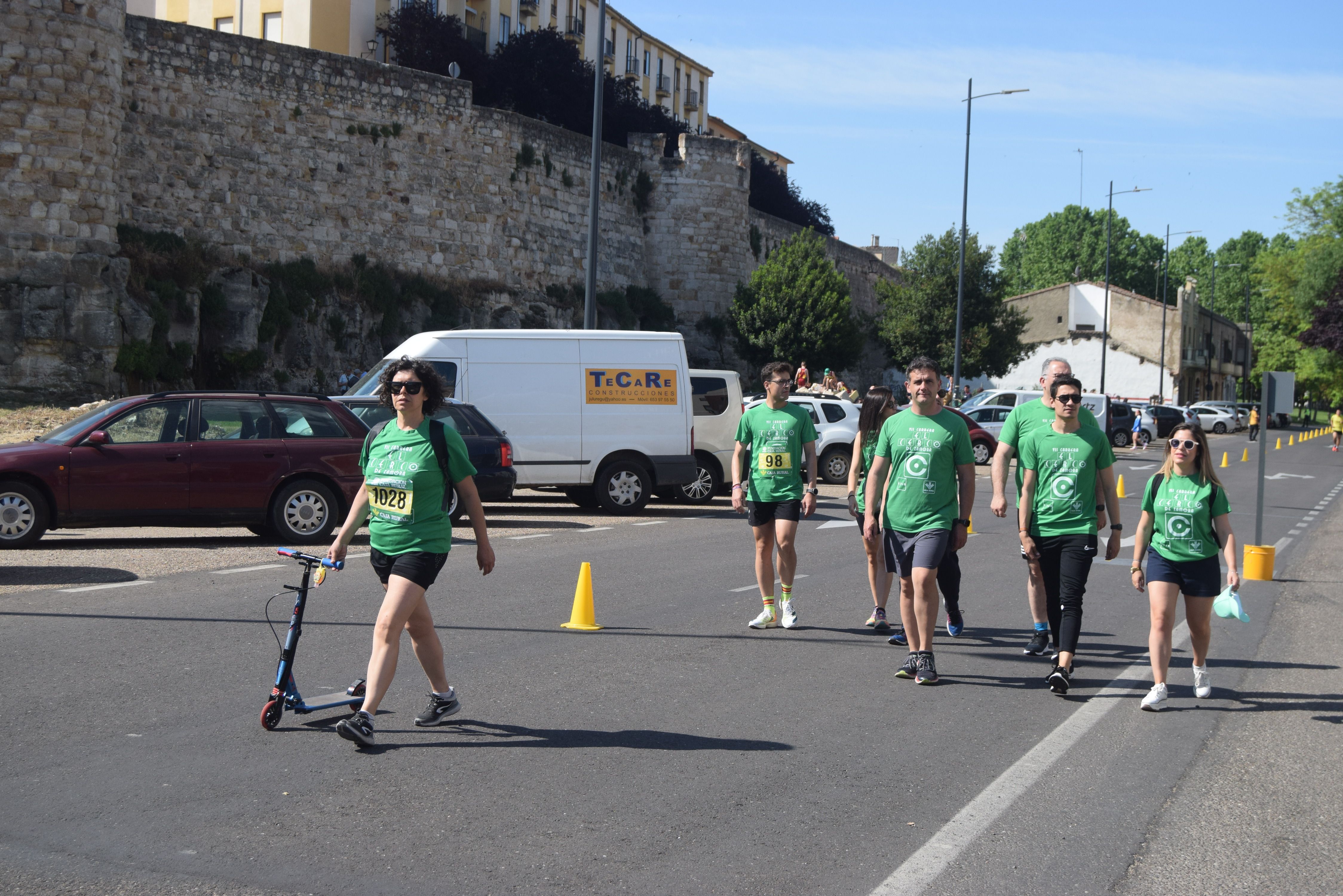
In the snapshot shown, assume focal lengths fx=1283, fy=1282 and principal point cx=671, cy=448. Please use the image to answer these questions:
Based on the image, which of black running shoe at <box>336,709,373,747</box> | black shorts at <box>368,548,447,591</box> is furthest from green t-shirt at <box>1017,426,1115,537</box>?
black running shoe at <box>336,709,373,747</box>

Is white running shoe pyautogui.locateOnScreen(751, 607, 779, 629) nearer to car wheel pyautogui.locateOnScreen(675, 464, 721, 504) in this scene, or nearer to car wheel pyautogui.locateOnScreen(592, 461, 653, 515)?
car wheel pyautogui.locateOnScreen(592, 461, 653, 515)

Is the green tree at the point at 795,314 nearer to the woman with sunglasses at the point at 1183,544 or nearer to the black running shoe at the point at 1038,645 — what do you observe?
the black running shoe at the point at 1038,645

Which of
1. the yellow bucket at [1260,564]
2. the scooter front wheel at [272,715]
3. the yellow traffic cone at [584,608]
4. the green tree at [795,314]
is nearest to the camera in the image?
the scooter front wheel at [272,715]

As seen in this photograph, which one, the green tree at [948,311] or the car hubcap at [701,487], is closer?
the car hubcap at [701,487]

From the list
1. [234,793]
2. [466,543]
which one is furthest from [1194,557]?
[466,543]

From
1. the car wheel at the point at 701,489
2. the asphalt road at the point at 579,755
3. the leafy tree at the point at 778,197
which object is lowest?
the asphalt road at the point at 579,755

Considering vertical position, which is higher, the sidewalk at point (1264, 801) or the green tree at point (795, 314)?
the green tree at point (795, 314)

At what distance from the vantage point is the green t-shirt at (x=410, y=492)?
5500 millimetres

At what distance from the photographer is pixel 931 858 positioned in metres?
4.28

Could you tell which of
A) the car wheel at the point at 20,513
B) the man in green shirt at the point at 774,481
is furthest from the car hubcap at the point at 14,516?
the man in green shirt at the point at 774,481

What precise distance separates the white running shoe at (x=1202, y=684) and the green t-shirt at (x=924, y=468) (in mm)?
1511

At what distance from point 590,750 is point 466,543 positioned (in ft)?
26.1

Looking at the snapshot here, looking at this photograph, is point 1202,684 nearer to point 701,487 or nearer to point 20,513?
point 20,513

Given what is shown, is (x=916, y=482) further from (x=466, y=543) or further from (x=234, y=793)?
(x=466, y=543)
